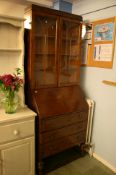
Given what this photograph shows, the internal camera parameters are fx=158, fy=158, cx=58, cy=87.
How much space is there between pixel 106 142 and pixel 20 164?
1.18 meters

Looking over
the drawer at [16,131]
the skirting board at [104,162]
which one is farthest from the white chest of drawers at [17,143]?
the skirting board at [104,162]

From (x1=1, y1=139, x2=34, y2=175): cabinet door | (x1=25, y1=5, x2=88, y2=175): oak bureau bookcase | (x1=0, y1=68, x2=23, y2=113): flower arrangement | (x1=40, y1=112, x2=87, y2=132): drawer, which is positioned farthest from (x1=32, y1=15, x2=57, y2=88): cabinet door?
(x1=1, y1=139, x2=34, y2=175): cabinet door

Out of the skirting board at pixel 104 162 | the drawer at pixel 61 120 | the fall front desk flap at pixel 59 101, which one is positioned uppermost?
the fall front desk flap at pixel 59 101

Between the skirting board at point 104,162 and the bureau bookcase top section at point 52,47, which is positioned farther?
the skirting board at point 104,162

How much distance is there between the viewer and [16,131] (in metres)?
1.62

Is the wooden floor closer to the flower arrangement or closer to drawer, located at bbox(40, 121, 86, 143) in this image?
drawer, located at bbox(40, 121, 86, 143)

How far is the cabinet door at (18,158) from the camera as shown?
1.63 meters

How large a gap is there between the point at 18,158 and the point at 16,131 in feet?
1.07

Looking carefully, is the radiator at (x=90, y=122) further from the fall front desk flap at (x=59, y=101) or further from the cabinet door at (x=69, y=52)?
the cabinet door at (x=69, y=52)

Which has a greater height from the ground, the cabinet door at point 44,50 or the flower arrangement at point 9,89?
the cabinet door at point 44,50

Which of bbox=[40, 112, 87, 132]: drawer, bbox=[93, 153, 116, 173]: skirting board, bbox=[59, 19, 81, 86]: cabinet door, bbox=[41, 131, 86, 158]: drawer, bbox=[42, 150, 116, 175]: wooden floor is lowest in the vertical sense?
bbox=[42, 150, 116, 175]: wooden floor

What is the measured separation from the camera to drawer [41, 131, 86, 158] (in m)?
1.89

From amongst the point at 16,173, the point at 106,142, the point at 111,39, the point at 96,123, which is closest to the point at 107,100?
the point at 96,123

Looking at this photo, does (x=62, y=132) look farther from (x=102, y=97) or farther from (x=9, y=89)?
(x=9, y=89)
